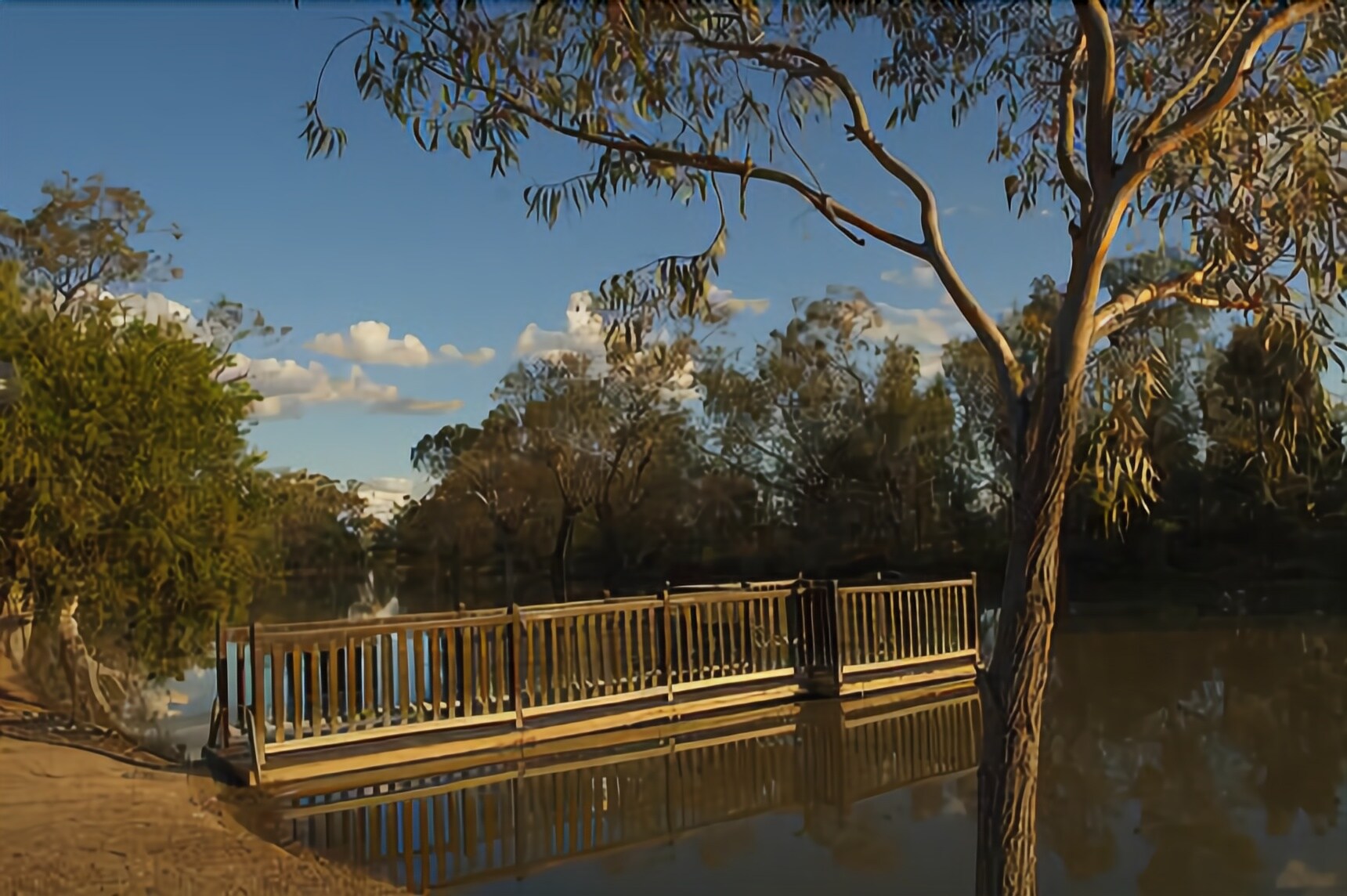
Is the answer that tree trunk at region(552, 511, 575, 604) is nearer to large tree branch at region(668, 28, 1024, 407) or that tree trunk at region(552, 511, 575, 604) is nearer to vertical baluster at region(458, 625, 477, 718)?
vertical baluster at region(458, 625, 477, 718)

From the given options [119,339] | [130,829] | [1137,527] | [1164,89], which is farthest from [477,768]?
[1137,527]

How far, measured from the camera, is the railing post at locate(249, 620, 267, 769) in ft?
23.4

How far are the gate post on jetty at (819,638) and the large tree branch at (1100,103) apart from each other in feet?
23.6

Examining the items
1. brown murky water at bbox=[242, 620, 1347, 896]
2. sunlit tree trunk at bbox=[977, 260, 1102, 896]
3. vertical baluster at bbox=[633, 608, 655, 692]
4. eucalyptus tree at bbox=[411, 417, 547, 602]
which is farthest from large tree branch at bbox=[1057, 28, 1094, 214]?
eucalyptus tree at bbox=[411, 417, 547, 602]

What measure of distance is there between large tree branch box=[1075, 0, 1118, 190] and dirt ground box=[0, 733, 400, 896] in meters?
4.23

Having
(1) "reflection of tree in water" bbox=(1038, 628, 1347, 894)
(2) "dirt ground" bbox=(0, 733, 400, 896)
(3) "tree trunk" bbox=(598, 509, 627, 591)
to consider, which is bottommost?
(1) "reflection of tree in water" bbox=(1038, 628, 1347, 894)

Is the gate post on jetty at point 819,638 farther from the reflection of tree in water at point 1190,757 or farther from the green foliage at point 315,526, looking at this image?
the green foliage at point 315,526

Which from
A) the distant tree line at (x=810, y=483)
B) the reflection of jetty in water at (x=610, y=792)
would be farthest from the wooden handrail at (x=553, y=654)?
the distant tree line at (x=810, y=483)

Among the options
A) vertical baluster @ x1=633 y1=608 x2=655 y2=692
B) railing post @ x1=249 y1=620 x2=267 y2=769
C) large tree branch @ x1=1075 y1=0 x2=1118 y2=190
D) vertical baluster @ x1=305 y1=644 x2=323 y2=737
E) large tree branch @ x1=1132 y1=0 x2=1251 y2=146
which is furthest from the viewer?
vertical baluster @ x1=633 y1=608 x2=655 y2=692

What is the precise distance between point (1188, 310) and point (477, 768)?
5502 mm

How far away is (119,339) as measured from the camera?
32.2 feet

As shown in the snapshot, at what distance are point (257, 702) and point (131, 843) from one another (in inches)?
69.8

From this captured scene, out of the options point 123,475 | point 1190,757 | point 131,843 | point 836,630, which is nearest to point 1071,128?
point 131,843

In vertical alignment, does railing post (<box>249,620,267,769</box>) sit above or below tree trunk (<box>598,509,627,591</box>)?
below
